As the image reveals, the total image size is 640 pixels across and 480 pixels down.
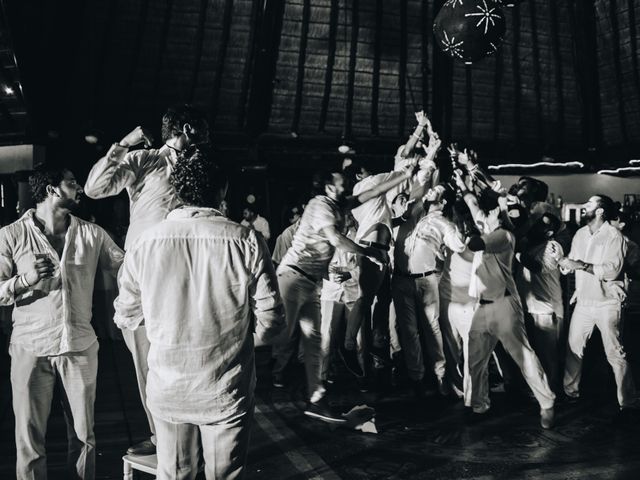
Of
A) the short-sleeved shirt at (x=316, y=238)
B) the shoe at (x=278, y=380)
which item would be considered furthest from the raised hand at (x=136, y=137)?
the shoe at (x=278, y=380)

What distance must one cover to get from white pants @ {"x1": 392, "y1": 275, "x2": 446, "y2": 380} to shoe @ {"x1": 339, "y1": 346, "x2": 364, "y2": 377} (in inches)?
35.0

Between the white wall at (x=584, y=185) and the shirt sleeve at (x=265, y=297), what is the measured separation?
38.1ft

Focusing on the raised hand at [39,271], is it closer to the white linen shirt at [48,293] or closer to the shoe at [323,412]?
the white linen shirt at [48,293]

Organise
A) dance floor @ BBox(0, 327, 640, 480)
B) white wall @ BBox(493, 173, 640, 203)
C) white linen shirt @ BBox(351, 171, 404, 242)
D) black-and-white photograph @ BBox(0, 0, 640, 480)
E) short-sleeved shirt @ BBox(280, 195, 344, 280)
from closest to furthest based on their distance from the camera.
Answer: black-and-white photograph @ BBox(0, 0, 640, 480) → dance floor @ BBox(0, 327, 640, 480) → short-sleeved shirt @ BBox(280, 195, 344, 280) → white linen shirt @ BBox(351, 171, 404, 242) → white wall @ BBox(493, 173, 640, 203)

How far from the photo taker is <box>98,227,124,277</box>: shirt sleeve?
4.13m

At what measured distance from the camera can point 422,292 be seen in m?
7.03

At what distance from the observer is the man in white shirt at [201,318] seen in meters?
2.76

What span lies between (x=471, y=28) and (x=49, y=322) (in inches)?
221

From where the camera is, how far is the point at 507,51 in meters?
13.9

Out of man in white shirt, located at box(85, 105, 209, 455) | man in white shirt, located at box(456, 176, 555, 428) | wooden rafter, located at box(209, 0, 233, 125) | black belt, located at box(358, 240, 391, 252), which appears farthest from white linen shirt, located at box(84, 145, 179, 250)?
wooden rafter, located at box(209, 0, 233, 125)

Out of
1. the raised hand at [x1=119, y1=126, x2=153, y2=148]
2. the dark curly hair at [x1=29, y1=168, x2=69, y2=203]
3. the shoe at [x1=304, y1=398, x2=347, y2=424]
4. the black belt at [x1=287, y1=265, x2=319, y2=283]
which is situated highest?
the raised hand at [x1=119, y1=126, x2=153, y2=148]

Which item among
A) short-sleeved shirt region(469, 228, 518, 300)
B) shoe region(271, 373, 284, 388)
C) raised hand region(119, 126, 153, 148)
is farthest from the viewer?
shoe region(271, 373, 284, 388)

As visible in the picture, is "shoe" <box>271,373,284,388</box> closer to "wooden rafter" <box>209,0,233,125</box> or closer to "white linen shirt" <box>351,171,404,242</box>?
"white linen shirt" <box>351,171,404,242</box>

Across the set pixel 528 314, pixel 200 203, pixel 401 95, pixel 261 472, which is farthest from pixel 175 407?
pixel 401 95
